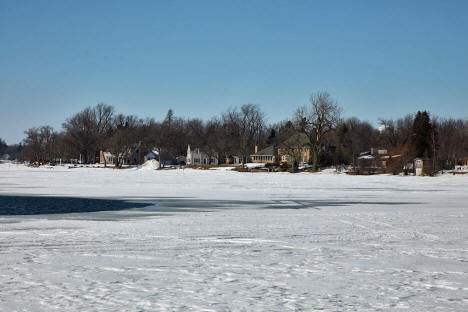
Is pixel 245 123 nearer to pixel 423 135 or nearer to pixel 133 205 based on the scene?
pixel 423 135

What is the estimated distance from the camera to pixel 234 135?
116125 mm

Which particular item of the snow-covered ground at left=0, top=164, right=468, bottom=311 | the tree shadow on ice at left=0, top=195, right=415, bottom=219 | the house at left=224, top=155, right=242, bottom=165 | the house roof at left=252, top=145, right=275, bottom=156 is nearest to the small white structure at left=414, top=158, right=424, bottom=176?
the tree shadow on ice at left=0, top=195, right=415, bottom=219

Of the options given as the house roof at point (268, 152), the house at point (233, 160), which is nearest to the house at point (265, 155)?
the house roof at point (268, 152)

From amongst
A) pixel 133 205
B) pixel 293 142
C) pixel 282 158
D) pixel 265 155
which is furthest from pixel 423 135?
pixel 133 205

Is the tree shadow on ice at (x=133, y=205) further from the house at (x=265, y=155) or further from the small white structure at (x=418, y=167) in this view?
the house at (x=265, y=155)

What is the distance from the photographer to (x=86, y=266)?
26.2ft

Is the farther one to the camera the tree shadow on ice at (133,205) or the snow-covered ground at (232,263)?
the tree shadow on ice at (133,205)

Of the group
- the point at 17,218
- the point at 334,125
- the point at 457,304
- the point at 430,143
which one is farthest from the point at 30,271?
the point at 430,143

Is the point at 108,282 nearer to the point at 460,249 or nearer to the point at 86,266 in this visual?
the point at 86,266

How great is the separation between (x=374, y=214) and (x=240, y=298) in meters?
11.2

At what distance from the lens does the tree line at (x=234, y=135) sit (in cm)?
7962

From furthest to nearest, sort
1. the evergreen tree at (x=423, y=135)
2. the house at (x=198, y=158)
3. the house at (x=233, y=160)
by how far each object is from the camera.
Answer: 1. the house at (x=198, y=158)
2. the house at (x=233, y=160)
3. the evergreen tree at (x=423, y=135)

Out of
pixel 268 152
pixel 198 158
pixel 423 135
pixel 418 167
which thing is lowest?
pixel 418 167

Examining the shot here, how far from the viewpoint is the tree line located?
79625 mm
